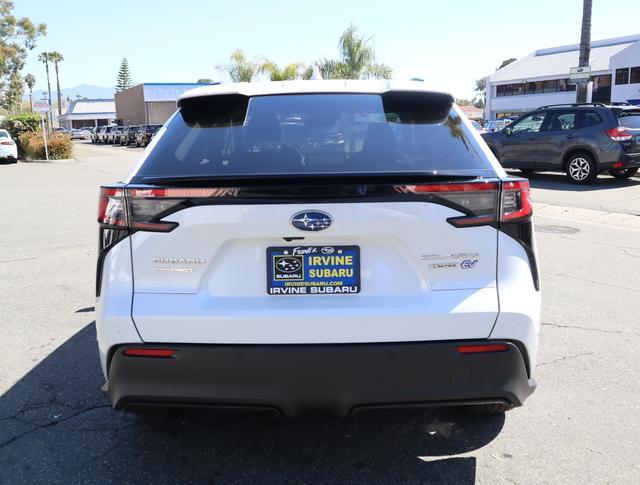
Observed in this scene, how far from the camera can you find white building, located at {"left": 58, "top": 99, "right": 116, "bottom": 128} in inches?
4306

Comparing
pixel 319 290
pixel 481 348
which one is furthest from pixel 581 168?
pixel 319 290

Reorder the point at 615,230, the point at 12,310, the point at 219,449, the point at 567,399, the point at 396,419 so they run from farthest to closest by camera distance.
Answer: the point at 615,230 → the point at 12,310 → the point at 567,399 → the point at 396,419 → the point at 219,449

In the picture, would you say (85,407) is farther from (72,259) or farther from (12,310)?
(72,259)

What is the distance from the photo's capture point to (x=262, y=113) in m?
3.23

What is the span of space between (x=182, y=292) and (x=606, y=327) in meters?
3.78

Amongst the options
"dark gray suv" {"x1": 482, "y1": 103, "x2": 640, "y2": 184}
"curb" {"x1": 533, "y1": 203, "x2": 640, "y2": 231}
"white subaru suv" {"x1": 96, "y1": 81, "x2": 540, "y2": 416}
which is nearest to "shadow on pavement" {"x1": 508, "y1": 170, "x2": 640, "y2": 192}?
"dark gray suv" {"x1": 482, "y1": 103, "x2": 640, "y2": 184}

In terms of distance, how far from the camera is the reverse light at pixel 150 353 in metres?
2.58

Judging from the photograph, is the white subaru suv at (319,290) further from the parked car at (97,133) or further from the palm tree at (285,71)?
the parked car at (97,133)

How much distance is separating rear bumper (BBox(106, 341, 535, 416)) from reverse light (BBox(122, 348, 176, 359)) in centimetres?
2

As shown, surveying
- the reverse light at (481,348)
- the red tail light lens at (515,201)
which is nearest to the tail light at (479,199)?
the red tail light lens at (515,201)

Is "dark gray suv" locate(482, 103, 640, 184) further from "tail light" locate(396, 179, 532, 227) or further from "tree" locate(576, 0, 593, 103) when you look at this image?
"tail light" locate(396, 179, 532, 227)

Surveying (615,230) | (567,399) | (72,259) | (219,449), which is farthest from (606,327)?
(72,259)

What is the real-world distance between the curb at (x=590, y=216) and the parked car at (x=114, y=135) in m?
48.1

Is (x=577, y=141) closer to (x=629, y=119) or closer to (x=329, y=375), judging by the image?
(x=629, y=119)
